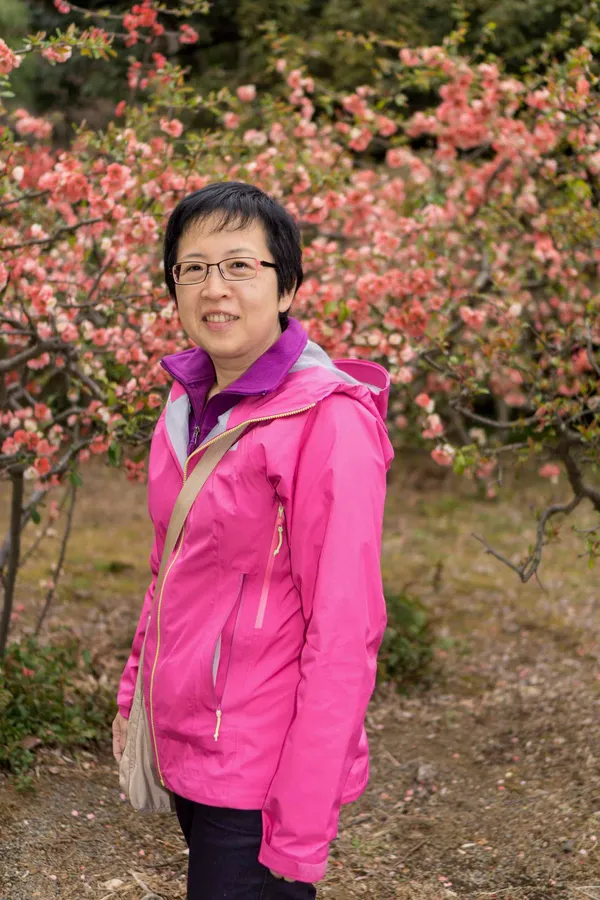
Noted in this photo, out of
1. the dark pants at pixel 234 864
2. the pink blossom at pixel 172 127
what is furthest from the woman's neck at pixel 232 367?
the pink blossom at pixel 172 127

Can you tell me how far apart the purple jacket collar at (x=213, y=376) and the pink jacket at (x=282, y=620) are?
3cm

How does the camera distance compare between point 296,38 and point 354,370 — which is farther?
point 296,38

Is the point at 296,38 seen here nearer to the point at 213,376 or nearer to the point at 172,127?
the point at 172,127

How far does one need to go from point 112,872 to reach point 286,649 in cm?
146

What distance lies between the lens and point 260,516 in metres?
1.73

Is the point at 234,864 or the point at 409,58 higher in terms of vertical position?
the point at 409,58

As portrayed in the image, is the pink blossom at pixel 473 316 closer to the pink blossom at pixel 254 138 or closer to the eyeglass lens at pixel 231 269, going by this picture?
the pink blossom at pixel 254 138

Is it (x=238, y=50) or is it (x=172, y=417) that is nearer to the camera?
(x=172, y=417)

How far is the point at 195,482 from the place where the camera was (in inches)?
70.6

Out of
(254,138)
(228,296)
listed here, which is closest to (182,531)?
(228,296)

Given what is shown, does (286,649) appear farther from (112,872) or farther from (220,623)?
(112,872)

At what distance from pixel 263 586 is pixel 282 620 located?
7 cm

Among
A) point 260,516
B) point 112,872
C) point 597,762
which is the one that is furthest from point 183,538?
point 597,762

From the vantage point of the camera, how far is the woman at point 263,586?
159cm
